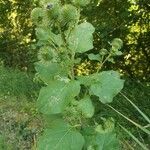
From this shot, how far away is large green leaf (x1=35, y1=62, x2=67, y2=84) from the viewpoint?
246 cm

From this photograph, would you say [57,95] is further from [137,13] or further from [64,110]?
[137,13]

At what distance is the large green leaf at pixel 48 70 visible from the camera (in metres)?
2.46

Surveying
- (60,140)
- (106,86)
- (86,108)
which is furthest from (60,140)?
(106,86)

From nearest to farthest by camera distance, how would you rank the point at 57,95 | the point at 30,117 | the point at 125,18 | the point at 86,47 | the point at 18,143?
the point at 57,95 → the point at 86,47 → the point at 18,143 → the point at 30,117 → the point at 125,18

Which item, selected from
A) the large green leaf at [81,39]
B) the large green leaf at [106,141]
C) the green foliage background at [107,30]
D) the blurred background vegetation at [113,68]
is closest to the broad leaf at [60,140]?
the large green leaf at [106,141]

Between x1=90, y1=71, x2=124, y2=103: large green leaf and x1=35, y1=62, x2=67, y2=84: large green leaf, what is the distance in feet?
0.57

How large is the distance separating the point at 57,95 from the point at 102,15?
219 inches

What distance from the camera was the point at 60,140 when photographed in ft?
7.74

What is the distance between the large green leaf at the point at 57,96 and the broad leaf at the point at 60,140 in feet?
0.39

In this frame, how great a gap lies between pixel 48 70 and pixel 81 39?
197mm

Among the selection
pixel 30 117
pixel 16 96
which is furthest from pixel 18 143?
pixel 16 96

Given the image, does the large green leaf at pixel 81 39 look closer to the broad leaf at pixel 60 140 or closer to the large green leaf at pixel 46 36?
the large green leaf at pixel 46 36

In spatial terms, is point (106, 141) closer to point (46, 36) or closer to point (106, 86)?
point (106, 86)

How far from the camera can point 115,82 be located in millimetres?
2422
